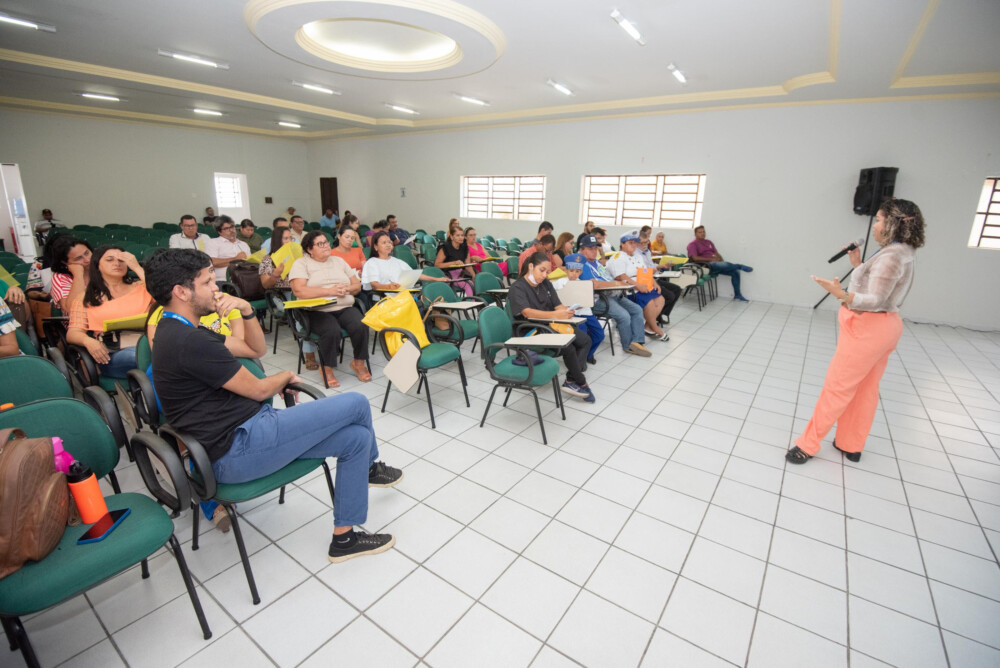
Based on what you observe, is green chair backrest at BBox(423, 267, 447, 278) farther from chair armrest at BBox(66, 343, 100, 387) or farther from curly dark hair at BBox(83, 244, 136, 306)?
chair armrest at BBox(66, 343, 100, 387)

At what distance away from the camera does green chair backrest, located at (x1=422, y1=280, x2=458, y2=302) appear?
404 centimetres

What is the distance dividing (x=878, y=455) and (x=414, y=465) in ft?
10.6

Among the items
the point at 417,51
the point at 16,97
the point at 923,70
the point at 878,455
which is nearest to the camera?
the point at 878,455

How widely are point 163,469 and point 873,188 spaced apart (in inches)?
350

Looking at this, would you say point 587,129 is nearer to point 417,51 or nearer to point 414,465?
point 417,51

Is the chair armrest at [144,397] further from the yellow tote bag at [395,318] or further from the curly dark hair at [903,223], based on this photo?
the curly dark hair at [903,223]

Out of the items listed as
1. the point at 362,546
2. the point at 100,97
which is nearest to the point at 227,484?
the point at 362,546

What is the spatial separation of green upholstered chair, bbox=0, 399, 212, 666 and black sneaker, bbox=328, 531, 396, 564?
0.52 meters

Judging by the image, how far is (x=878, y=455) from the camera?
10.1 ft

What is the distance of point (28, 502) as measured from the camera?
49.3 inches

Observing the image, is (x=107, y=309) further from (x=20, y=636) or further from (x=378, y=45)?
(x=378, y=45)

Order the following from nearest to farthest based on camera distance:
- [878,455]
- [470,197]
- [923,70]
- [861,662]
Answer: [861,662], [878,455], [923,70], [470,197]

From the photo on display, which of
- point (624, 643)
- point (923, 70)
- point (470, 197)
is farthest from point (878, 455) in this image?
point (470, 197)

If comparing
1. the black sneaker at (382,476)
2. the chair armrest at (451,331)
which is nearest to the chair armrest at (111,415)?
the black sneaker at (382,476)
